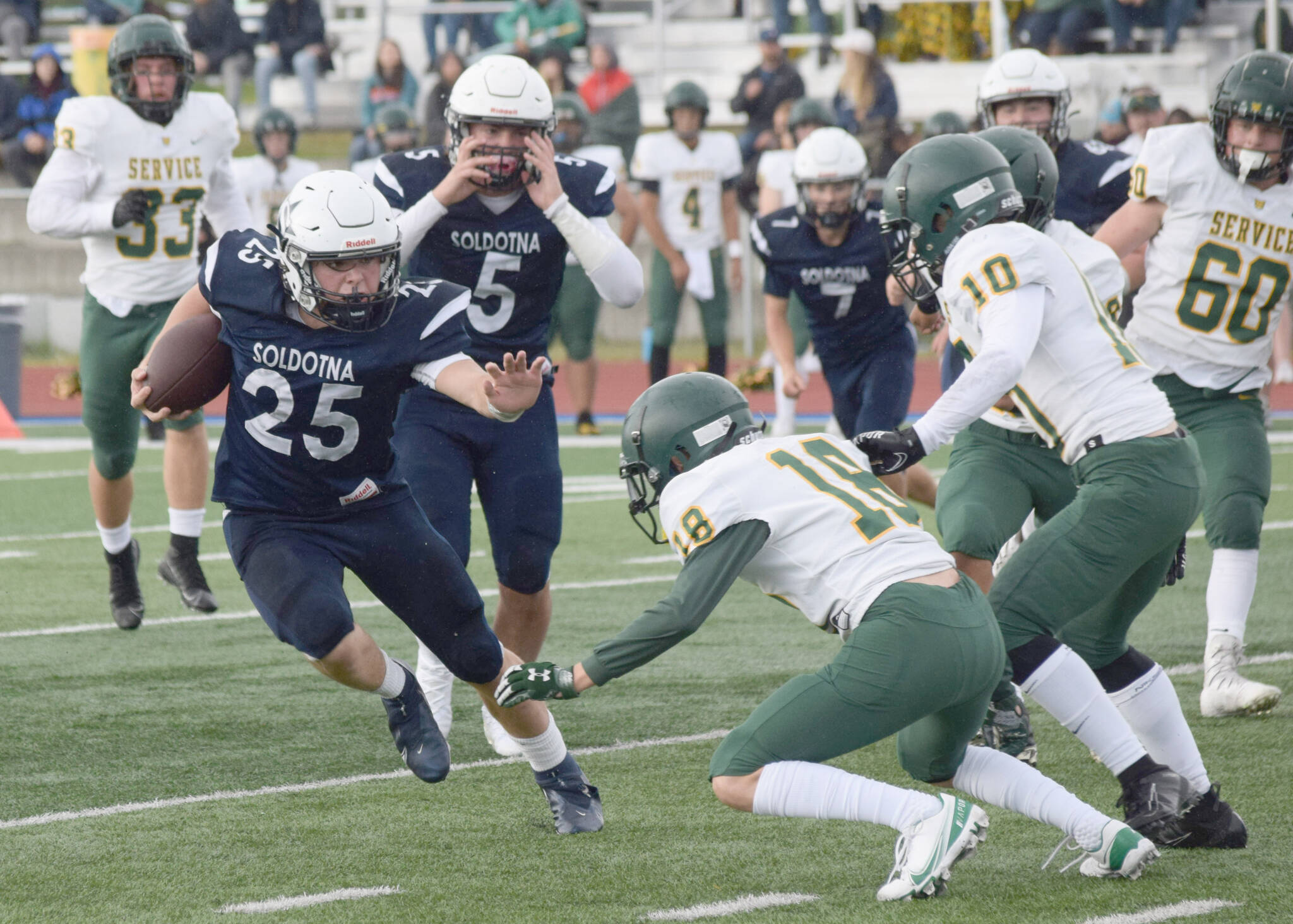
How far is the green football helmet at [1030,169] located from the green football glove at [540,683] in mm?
1647

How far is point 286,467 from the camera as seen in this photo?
388 centimetres

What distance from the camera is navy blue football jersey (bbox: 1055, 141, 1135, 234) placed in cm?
571

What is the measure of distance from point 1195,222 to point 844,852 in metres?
2.15

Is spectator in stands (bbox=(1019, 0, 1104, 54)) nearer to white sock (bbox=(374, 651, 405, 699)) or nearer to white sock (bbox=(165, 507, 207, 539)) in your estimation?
white sock (bbox=(165, 507, 207, 539))

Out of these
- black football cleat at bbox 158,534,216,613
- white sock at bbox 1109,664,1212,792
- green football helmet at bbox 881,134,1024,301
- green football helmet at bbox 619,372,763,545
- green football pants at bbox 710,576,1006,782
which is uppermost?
green football helmet at bbox 881,134,1024,301

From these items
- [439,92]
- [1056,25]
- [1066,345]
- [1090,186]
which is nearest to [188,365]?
[1066,345]

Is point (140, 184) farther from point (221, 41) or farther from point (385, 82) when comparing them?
point (221, 41)

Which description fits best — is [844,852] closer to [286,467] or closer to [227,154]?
[286,467]

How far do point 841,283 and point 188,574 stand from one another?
2.56 metres

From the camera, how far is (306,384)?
12.4 feet

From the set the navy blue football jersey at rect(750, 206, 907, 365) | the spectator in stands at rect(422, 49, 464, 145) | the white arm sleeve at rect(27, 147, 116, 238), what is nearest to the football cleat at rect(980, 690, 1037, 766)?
the navy blue football jersey at rect(750, 206, 907, 365)

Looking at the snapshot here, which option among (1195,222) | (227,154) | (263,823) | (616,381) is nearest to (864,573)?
(263,823)

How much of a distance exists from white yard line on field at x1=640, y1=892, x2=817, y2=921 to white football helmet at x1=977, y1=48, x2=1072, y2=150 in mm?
3069

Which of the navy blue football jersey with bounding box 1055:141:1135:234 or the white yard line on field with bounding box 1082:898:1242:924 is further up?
the navy blue football jersey with bounding box 1055:141:1135:234
